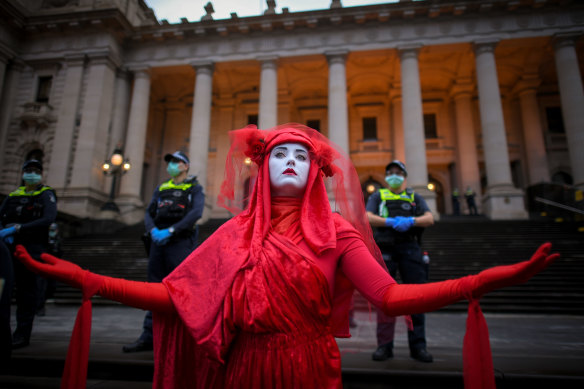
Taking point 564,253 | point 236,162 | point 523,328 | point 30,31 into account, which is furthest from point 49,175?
point 564,253

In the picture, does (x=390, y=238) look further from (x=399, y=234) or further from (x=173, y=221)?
(x=173, y=221)

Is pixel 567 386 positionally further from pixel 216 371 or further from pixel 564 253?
pixel 564 253

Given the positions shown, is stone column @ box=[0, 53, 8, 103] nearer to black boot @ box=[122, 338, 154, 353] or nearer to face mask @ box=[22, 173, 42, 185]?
face mask @ box=[22, 173, 42, 185]

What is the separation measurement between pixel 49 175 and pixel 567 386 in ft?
66.7

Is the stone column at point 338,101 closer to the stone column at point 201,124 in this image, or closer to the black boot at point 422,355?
the stone column at point 201,124

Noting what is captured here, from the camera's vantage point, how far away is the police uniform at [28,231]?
3605 millimetres

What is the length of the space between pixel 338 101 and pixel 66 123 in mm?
14242

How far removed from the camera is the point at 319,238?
1633 millimetres

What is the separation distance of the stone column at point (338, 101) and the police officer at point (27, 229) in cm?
1387

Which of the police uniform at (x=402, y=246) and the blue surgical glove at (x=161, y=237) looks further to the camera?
the blue surgical glove at (x=161, y=237)

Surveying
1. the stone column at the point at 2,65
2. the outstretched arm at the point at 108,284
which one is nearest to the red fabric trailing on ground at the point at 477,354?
the outstretched arm at the point at 108,284

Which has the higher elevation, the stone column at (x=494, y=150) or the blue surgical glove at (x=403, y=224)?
the stone column at (x=494, y=150)

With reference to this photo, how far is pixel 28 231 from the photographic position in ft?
12.8

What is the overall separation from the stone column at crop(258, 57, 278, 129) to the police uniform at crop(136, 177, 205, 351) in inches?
528
